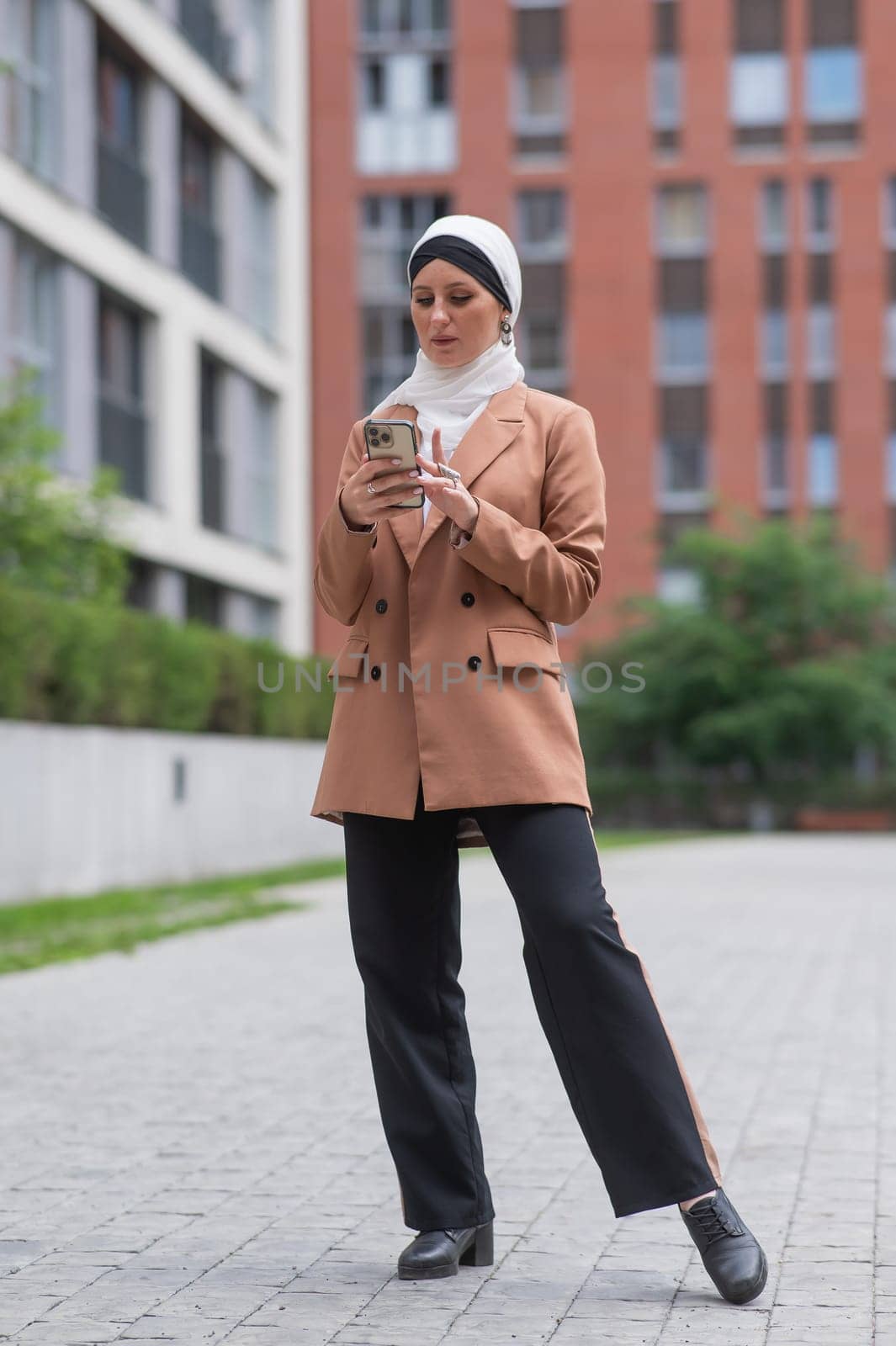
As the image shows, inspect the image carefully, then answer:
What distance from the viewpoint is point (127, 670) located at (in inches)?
689

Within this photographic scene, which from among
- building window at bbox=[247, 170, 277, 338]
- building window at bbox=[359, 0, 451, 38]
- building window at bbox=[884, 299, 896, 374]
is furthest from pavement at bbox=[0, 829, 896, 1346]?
building window at bbox=[359, 0, 451, 38]

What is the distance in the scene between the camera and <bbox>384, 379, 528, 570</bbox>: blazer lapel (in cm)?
395

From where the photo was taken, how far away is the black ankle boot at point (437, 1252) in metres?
4.03

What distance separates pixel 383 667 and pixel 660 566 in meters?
43.6

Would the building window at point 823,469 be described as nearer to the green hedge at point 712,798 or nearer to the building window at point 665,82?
the green hedge at point 712,798

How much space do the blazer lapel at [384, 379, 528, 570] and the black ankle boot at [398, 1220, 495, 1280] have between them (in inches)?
54.3

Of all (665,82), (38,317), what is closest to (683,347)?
(665,82)

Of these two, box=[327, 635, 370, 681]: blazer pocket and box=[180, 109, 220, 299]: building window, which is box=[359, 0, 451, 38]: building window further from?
box=[327, 635, 370, 681]: blazer pocket

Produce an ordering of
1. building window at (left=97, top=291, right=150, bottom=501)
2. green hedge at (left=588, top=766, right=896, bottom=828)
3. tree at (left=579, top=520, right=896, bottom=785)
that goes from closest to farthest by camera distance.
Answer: building window at (left=97, top=291, right=150, bottom=501)
tree at (left=579, top=520, right=896, bottom=785)
green hedge at (left=588, top=766, right=896, bottom=828)

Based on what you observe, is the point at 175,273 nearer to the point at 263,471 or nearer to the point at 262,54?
the point at 263,471

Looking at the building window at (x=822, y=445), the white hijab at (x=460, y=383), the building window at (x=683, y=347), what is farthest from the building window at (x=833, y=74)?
the white hijab at (x=460, y=383)

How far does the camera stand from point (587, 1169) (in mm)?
5324

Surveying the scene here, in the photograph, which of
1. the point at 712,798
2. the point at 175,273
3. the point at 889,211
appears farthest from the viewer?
the point at 889,211

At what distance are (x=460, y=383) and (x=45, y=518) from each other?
42.2 ft
